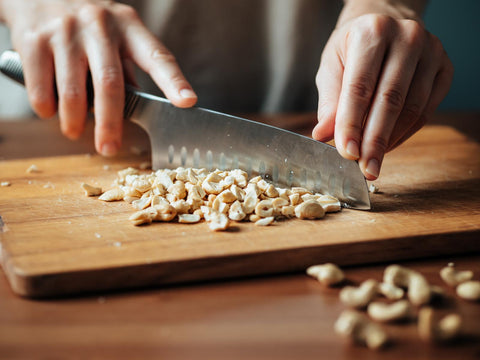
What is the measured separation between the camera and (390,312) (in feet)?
2.35

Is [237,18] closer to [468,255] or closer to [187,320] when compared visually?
[468,255]

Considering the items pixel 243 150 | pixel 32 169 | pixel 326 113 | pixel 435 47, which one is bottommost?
pixel 32 169

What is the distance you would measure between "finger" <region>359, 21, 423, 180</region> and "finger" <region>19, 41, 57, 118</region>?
0.70 meters

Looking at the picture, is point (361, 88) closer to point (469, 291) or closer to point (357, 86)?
point (357, 86)

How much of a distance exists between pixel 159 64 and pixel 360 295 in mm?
701

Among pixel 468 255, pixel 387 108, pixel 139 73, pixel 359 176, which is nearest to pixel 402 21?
pixel 387 108

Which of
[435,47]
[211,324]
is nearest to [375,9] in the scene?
[435,47]

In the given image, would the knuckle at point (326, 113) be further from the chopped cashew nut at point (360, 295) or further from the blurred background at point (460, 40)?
the blurred background at point (460, 40)

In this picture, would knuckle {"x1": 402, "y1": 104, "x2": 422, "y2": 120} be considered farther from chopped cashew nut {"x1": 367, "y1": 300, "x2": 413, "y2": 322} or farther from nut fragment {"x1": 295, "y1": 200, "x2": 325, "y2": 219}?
chopped cashew nut {"x1": 367, "y1": 300, "x2": 413, "y2": 322}

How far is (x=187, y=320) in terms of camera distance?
74cm

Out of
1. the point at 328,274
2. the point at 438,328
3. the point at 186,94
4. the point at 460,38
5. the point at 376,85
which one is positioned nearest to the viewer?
the point at 438,328

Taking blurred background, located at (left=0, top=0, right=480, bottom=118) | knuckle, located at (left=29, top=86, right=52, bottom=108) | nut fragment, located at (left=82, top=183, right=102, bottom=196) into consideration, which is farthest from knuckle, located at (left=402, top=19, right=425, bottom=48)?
blurred background, located at (left=0, top=0, right=480, bottom=118)

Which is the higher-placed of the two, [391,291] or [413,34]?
[413,34]

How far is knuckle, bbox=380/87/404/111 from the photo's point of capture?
104 centimetres
